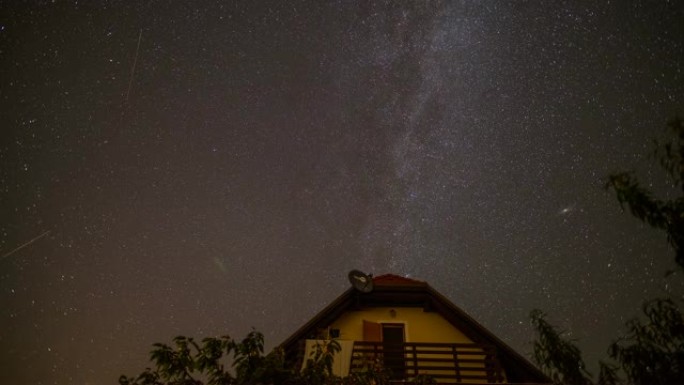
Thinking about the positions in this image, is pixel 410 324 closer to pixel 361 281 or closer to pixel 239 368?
pixel 361 281

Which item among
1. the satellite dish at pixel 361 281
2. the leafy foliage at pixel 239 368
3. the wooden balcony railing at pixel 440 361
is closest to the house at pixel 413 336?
the wooden balcony railing at pixel 440 361

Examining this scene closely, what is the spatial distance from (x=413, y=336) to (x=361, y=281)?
2.73 metres

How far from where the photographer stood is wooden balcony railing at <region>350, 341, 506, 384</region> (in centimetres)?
1213

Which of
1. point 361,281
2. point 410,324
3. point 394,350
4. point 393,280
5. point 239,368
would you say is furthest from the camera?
point 393,280

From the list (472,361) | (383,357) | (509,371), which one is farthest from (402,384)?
(509,371)

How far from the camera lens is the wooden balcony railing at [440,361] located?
12133 mm

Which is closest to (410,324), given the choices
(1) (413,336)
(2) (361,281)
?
(1) (413,336)

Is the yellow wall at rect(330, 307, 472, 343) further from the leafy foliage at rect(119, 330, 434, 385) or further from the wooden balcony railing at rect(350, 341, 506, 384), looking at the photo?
the leafy foliage at rect(119, 330, 434, 385)

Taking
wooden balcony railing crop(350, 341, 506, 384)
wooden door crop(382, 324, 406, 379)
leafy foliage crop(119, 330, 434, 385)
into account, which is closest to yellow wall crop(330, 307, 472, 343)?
wooden door crop(382, 324, 406, 379)

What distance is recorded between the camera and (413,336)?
14.1 meters

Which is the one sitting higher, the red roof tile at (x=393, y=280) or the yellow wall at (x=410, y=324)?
the red roof tile at (x=393, y=280)

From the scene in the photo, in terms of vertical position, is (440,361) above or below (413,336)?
below

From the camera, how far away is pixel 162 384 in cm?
729

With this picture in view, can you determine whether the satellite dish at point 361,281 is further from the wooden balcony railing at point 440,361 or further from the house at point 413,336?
the wooden balcony railing at point 440,361
